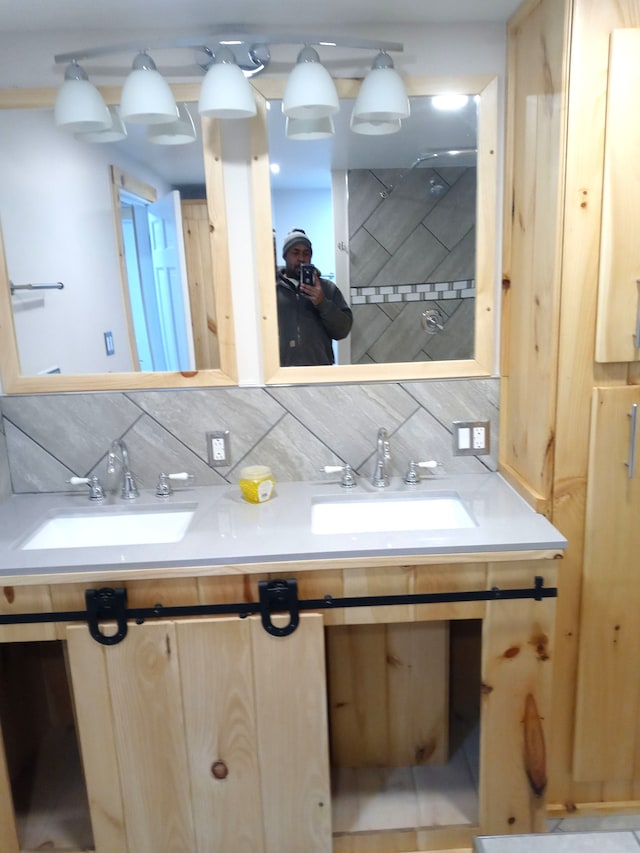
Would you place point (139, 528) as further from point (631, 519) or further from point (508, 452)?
point (631, 519)

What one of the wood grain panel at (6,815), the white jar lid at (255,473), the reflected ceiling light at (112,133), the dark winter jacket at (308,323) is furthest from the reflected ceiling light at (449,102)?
the wood grain panel at (6,815)

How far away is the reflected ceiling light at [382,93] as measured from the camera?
1.51 metres

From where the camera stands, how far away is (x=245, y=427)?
1784 millimetres

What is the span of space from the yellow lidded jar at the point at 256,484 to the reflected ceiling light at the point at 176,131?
2.94 feet

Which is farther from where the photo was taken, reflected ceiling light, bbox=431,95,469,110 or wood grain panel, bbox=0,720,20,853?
reflected ceiling light, bbox=431,95,469,110

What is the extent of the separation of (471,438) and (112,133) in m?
1.30

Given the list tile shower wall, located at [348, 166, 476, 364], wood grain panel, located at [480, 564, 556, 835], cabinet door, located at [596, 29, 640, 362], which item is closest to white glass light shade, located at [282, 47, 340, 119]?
tile shower wall, located at [348, 166, 476, 364]

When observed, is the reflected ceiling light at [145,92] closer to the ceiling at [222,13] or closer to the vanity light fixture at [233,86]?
the vanity light fixture at [233,86]

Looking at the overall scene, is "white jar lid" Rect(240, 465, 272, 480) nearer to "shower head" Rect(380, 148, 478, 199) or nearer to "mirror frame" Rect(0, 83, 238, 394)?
"mirror frame" Rect(0, 83, 238, 394)

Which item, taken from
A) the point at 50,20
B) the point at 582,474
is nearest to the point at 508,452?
the point at 582,474

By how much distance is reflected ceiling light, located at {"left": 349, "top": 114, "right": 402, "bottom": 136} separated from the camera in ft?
5.25

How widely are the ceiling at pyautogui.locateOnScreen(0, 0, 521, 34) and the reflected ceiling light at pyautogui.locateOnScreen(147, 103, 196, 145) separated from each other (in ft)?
0.69

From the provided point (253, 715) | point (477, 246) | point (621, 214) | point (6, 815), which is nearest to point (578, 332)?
point (621, 214)

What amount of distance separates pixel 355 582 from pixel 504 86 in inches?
53.0
